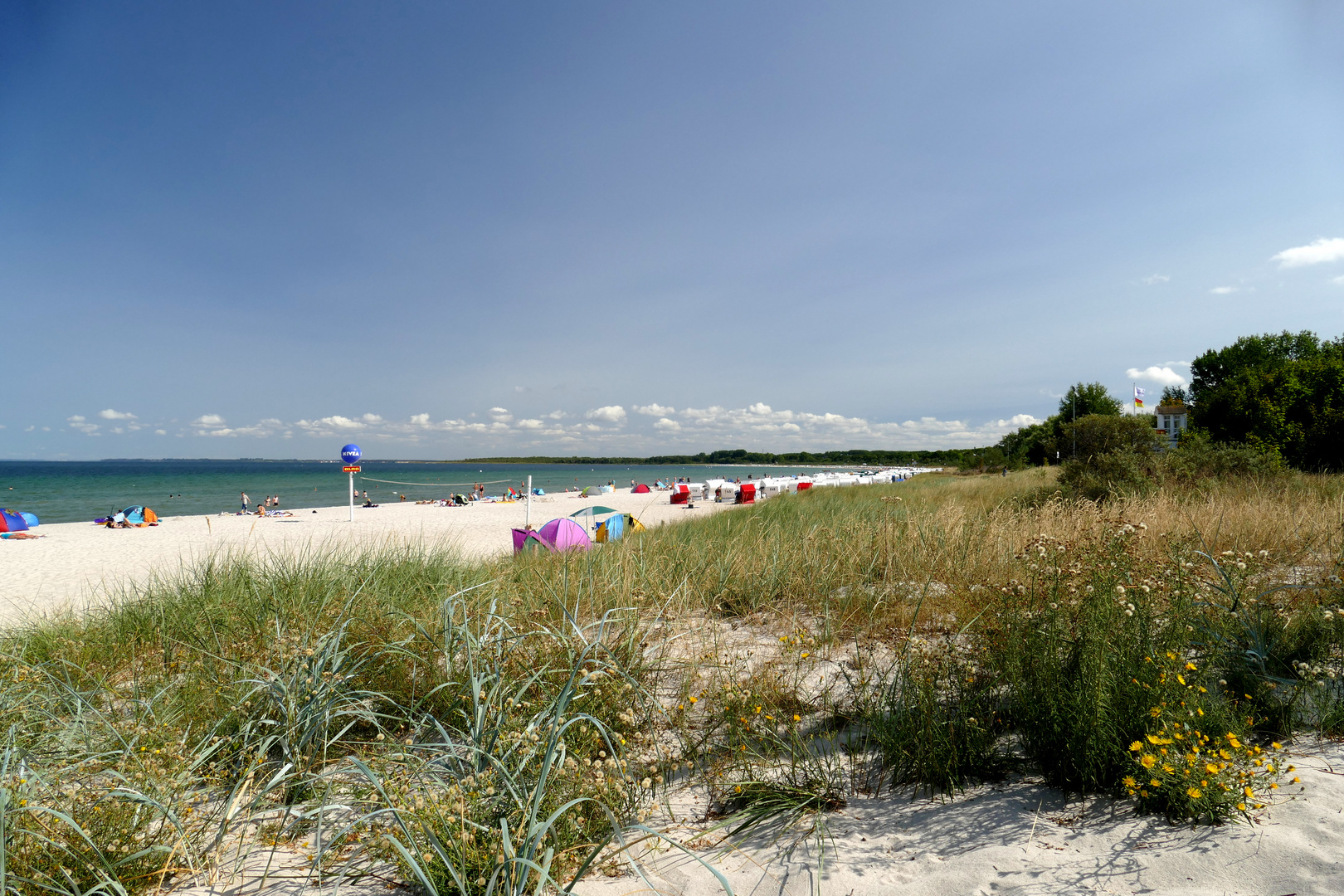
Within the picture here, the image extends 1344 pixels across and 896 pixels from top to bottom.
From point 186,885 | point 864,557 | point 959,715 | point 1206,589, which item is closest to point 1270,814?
point 959,715

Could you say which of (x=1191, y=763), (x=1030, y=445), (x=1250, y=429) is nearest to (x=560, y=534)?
(x=1191, y=763)

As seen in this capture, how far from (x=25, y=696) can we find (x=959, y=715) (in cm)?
450

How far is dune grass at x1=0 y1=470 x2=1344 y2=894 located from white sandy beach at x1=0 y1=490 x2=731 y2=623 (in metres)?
3.05

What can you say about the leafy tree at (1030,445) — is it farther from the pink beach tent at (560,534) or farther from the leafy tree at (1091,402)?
the pink beach tent at (560,534)

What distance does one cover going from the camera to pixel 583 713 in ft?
8.43

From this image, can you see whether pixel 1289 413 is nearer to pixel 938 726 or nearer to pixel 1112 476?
pixel 1112 476

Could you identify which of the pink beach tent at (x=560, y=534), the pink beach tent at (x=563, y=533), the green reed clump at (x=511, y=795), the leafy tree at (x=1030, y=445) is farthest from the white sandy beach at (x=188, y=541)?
the leafy tree at (x=1030, y=445)

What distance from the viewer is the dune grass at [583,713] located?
1.97 m

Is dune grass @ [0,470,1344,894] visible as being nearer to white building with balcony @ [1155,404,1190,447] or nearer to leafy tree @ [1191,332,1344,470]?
leafy tree @ [1191,332,1344,470]

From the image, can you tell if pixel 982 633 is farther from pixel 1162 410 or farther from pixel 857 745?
pixel 1162 410

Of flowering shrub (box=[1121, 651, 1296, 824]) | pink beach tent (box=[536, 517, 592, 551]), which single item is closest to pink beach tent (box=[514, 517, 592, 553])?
pink beach tent (box=[536, 517, 592, 551])

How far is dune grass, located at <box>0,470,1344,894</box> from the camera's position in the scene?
77.4 inches

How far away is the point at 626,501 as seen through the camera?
1326 inches

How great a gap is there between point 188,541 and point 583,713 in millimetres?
18986
